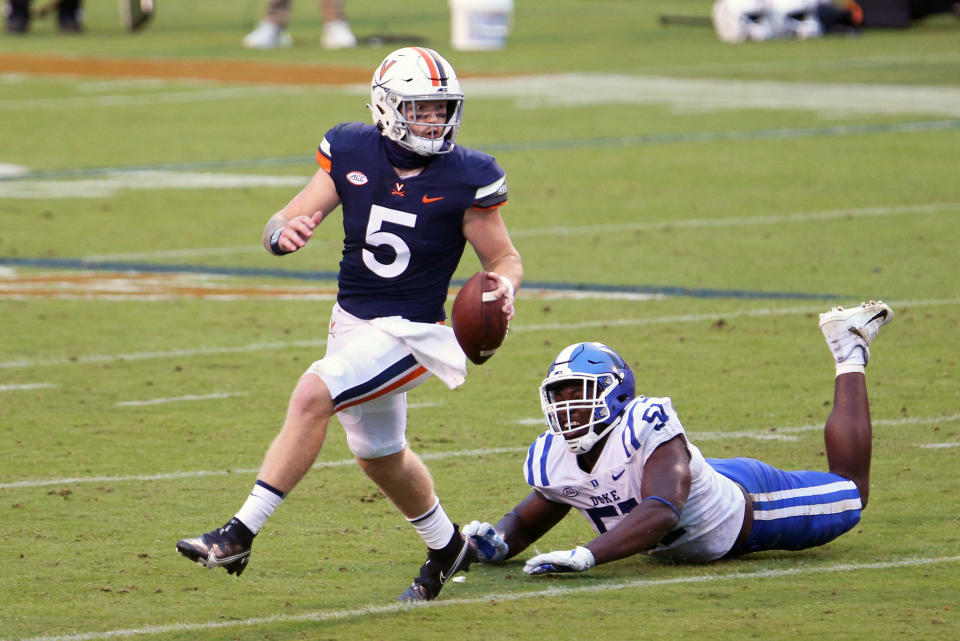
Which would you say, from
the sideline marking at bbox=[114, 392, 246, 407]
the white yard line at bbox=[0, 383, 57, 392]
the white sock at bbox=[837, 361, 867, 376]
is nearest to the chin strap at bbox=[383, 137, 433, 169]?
the white sock at bbox=[837, 361, 867, 376]

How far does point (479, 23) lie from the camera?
29531mm

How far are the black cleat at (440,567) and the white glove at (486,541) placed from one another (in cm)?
8

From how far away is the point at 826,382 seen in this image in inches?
362

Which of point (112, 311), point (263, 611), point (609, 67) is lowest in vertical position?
point (609, 67)

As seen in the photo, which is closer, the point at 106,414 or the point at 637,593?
the point at 637,593

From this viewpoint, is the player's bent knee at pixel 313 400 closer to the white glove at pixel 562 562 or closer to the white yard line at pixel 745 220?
the white glove at pixel 562 562

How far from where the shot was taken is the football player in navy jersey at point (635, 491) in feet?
19.5

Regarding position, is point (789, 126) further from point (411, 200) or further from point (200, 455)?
point (411, 200)

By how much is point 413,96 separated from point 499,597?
172 centimetres

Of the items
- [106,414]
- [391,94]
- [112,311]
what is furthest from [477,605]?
[112,311]

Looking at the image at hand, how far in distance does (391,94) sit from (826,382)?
12.4ft

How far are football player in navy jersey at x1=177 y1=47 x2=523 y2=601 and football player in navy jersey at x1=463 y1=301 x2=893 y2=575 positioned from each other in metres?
0.34

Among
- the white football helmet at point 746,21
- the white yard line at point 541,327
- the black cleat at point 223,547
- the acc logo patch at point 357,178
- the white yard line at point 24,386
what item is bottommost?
the white football helmet at point 746,21

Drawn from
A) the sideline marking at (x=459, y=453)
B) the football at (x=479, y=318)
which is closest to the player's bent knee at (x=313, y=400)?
the football at (x=479, y=318)
